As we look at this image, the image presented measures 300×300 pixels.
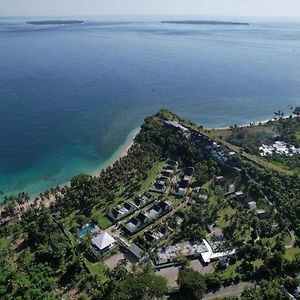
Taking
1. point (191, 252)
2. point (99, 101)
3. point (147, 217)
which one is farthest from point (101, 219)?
point (99, 101)

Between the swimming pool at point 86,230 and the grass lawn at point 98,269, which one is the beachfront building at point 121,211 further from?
the grass lawn at point 98,269

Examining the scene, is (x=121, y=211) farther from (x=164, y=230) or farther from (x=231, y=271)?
(x=231, y=271)

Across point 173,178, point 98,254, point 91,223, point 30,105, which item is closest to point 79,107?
point 30,105

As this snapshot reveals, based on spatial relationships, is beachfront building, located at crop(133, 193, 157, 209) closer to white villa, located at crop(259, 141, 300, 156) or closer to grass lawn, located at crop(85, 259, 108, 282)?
grass lawn, located at crop(85, 259, 108, 282)

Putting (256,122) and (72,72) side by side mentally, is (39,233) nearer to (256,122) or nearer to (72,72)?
(256,122)

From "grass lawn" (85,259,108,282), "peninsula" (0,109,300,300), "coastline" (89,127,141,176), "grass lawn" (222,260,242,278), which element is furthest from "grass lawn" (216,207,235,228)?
"coastline" (89,127,141,176)
